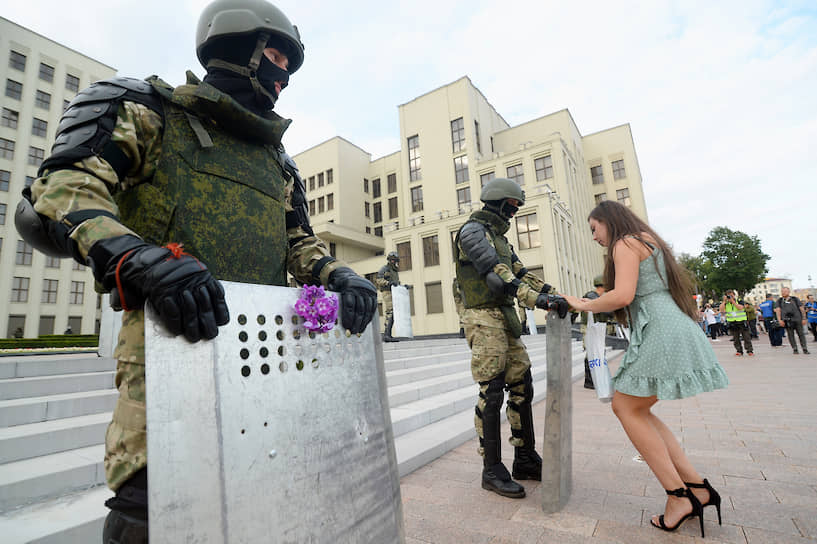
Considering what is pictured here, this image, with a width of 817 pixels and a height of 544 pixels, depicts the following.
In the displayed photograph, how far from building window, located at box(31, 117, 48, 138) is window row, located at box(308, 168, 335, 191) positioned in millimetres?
20841

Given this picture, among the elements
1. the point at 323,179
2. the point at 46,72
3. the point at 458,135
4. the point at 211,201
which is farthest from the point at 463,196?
the point at 46,72

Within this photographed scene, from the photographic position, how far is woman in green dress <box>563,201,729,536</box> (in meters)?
2.31

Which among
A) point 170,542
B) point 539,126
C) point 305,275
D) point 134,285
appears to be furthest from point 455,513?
point 539,126

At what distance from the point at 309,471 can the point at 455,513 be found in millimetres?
2011

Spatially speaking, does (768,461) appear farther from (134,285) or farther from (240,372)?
(134,285)

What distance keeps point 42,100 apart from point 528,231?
38374 millimetres

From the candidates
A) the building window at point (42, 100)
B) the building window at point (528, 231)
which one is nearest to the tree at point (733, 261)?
the building window at point (528, 231)

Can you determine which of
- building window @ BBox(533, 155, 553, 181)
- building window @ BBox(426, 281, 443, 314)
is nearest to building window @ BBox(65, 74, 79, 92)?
building window @ BBox(426, 281, 443, 314)

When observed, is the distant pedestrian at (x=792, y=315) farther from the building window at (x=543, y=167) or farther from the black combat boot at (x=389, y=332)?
the building window at (x=543, y=167)

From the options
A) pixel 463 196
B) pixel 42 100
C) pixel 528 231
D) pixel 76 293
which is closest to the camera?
pixel 528 231

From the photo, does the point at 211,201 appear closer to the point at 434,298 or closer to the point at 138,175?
the point at 138,175

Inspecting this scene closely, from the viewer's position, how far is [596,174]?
40.0 metres

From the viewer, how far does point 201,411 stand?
94 centimetres

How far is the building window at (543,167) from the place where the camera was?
29794mm
